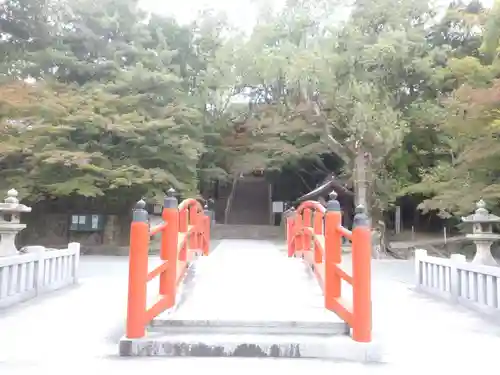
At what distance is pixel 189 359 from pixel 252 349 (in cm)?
47

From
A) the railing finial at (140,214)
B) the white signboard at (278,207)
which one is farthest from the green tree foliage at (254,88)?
the railing finial at (140,214)

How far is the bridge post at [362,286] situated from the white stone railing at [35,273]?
4.07 metres

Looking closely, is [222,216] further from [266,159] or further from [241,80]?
[241,80]

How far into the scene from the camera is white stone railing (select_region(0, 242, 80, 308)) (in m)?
5.45

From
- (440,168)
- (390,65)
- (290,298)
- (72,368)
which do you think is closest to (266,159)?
(390,65)

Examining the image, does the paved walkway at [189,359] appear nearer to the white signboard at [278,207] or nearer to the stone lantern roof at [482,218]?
the stone lantern roof at [482,218]

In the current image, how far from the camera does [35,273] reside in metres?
6.19

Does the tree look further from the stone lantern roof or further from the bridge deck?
the stone lantern roof

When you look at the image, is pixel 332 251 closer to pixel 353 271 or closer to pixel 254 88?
pixel 353 271

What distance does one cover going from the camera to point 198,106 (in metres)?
17.7

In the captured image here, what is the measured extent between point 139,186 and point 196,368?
39.8 feet

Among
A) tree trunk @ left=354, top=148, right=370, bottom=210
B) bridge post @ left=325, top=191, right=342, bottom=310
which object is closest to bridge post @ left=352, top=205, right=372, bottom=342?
bridge post @ left=325, top=191, right=342, bottom=310

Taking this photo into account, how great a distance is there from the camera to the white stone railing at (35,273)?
5.45 m

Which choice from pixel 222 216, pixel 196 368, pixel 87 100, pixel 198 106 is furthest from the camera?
pixel 222 216
